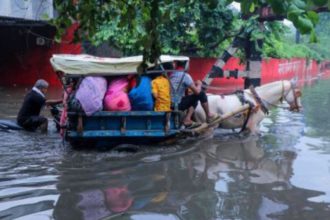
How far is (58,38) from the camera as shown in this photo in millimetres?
4113

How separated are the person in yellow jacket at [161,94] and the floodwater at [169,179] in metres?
0.77

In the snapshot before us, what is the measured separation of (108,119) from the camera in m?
7.94

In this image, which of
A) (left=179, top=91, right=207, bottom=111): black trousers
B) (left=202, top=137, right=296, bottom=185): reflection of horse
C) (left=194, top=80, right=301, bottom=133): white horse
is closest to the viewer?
(left=202, top=137, right=296, bottom=185): reflection of horse

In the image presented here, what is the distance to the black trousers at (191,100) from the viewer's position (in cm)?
912

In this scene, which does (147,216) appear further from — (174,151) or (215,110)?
(215,110)

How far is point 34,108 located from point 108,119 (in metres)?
2.42

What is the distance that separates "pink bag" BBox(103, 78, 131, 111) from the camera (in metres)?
7.93

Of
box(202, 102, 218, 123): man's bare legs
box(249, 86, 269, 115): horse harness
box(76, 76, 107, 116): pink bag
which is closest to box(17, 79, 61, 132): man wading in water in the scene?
box(76, 76, 107, 116): pink bag

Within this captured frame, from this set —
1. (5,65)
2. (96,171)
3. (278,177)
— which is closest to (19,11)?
(5,65)

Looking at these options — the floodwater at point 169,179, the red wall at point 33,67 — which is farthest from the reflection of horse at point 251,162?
the red wall at point 33,67

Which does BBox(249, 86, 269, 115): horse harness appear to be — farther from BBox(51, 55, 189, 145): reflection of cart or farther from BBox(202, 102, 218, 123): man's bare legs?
BBox(51, 55, 189, 145): reflection of cart

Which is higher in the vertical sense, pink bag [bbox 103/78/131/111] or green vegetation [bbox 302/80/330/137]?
pink bag [bbox 103/78/131/111]

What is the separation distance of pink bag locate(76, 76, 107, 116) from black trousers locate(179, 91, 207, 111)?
186 cm

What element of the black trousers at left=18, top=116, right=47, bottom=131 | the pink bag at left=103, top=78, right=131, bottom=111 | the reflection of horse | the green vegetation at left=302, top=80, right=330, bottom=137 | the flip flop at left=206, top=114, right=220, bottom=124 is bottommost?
the green vegetation at left=302, top=80, right=330, bottom=137
